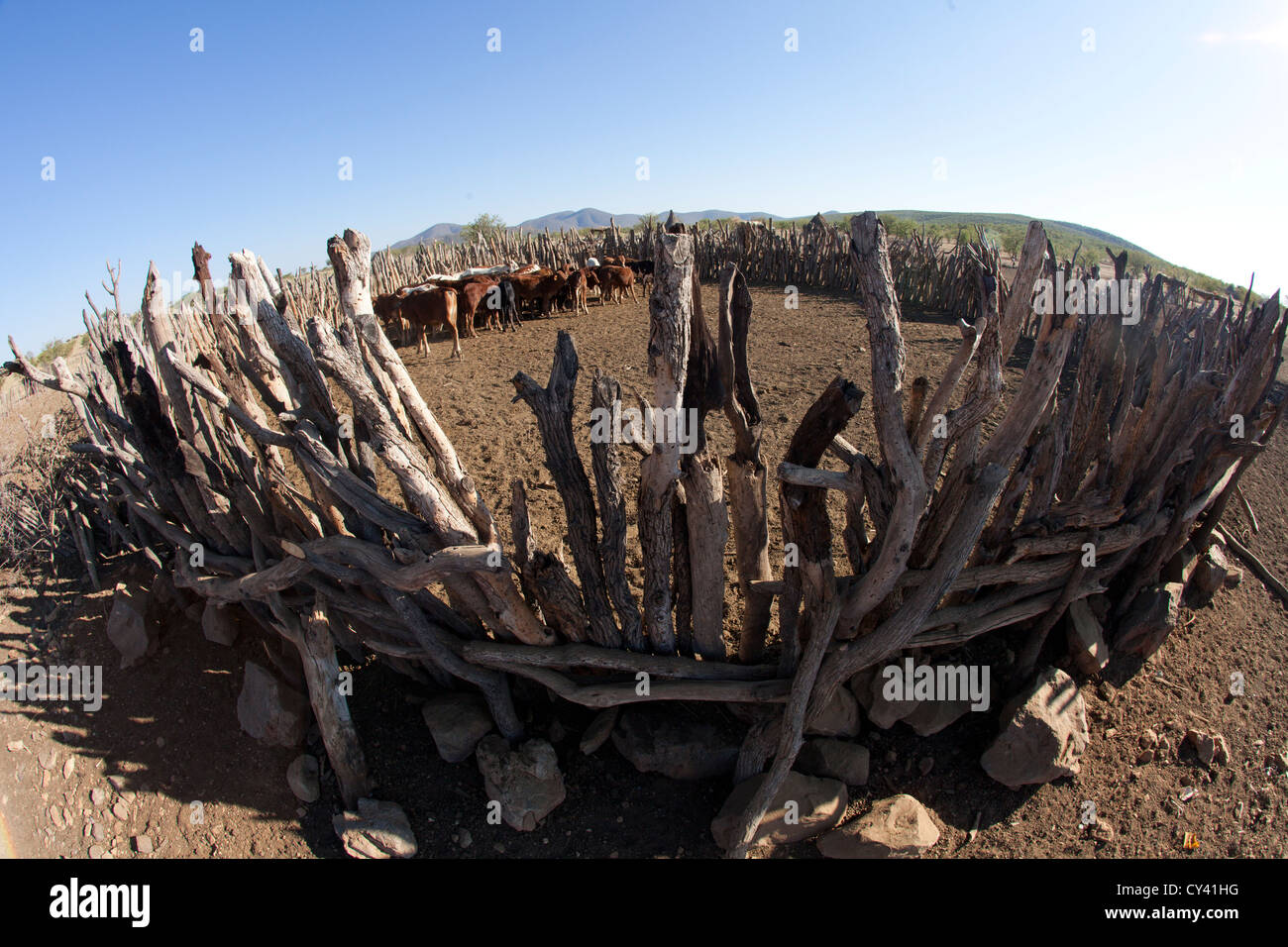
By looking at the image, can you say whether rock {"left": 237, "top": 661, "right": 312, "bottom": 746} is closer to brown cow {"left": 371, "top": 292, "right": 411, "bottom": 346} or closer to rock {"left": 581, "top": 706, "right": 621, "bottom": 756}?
rock {"left": 581, "top": 706, "right": 621, "bottom": 756}

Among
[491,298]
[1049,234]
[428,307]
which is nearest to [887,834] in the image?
[428,307]

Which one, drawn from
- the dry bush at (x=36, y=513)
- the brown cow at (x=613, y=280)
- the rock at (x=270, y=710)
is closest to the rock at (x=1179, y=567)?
the rock at (x=270, y=710)

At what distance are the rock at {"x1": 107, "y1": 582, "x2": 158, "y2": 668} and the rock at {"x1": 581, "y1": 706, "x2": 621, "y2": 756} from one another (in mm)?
2467

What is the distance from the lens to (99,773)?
3.11 metres

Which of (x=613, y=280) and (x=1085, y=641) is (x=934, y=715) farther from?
(x=613, y=280)

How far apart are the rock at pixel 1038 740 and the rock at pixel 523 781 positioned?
75.0 inches

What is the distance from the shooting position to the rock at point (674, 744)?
2.95m

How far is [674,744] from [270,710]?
1.96m

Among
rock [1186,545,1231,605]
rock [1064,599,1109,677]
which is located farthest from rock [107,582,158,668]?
rock [1186,545,1231,605]

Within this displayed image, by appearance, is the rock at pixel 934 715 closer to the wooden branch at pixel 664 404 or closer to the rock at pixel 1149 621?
the rock at pixel 1149 621

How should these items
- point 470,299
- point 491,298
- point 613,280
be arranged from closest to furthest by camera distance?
point 470,299
point 491,298
point 613,280

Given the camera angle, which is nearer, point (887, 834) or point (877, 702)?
point (887, 834)

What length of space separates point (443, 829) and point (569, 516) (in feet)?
4.88

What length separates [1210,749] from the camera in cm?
295
